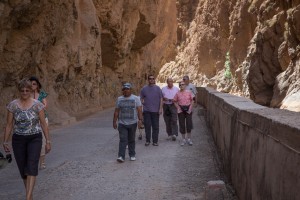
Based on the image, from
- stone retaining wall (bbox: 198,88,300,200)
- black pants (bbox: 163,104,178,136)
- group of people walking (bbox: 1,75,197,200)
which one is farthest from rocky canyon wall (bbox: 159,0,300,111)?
stone retaining wall (bbox: 198,88,300,200)

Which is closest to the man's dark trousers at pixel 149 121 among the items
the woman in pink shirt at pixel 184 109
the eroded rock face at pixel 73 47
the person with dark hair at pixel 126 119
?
the woman in pink shirt at pixel 184 109

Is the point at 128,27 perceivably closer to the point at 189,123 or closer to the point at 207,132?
the point at 207,132

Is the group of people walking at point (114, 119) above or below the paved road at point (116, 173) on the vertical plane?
above

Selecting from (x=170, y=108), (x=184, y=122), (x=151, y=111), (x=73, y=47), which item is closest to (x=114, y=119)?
(x=151, y=111)

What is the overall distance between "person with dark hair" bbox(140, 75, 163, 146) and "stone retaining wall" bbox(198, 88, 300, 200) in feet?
14.8

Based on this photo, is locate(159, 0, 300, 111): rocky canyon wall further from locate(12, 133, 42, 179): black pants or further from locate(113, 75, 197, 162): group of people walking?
locate(12, 133, 42, 179): black pants

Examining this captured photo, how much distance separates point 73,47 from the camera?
730 inches

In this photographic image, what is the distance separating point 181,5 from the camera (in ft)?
257

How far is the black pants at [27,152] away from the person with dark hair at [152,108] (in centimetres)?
573

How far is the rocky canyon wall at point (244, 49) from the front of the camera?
89.8 ft

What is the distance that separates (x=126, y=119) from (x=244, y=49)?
38.8 m

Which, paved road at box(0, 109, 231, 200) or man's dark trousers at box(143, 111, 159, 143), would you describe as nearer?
paved road at box(0, 109, 231, 200)

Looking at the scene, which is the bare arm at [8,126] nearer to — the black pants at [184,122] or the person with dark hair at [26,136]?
the person with dark hair at [26,136]

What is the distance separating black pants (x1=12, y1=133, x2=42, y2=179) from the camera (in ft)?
18.3
